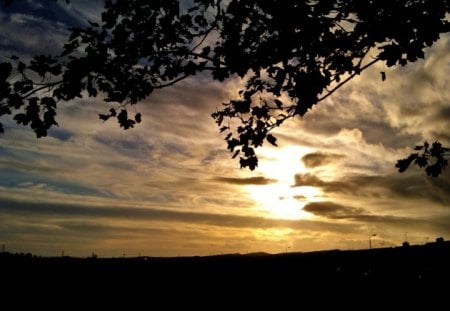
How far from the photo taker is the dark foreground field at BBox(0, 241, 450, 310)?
12.0 m

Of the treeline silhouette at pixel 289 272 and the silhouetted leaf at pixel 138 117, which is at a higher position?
the silhouetted leaf at pixel 138 117

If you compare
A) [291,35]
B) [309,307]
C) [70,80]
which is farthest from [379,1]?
[309,307]

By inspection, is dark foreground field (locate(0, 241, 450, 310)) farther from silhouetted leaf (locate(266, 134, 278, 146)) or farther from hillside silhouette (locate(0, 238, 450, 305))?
silhouetted leaf (locate(266, 134, 278, 146))

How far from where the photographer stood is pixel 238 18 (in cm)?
917

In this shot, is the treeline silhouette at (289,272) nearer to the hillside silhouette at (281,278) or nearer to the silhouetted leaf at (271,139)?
the hillside silhouette at (281,278)

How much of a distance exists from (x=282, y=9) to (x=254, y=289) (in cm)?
831

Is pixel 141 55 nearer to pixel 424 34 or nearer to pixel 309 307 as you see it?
pixel 424 34

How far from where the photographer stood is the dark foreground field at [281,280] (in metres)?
12.0

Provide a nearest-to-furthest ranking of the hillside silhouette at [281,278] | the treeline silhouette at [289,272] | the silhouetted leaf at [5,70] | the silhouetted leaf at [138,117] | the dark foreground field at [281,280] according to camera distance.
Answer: the silhouetted leaf at [5,70]
the silhouetted leaf at [138,117]
the dark foreground field at [281,280]
the hillside silhouette at [281,278]
the treeline silhouette at [289,272]

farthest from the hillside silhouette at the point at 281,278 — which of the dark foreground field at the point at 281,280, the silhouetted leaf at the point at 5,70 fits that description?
the silhouetted leaf at the point at 5,70

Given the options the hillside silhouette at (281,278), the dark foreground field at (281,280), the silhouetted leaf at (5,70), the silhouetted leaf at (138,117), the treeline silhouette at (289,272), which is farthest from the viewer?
the treeline silhouette at (289,272)

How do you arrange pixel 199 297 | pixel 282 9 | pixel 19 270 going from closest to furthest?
pixel 282 9 → pixel 199 297 → pixel 19 270

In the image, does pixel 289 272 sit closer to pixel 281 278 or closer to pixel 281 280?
pixel 281 278

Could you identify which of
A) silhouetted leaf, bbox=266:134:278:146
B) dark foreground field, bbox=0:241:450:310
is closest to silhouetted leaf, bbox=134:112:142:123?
silhouetted leaf, bbox=266:134:278:146
